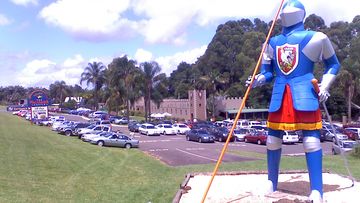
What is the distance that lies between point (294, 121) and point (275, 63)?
143cm

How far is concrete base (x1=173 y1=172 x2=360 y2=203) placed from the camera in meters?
10.3

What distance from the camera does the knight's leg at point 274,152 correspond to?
10.2 metres

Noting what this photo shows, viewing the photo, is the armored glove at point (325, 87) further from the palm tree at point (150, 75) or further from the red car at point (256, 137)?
the palm tree at point (150, 75)

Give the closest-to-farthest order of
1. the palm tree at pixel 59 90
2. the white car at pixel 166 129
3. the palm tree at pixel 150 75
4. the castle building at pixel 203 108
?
the white car at pixel 166 129, the palm tree at pixel 150 75, the castle building at pixel 203 108, the palm tree at pixel 59 90

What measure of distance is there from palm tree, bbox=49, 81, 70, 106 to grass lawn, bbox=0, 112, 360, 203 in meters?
94.2

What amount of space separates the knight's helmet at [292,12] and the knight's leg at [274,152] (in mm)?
2437

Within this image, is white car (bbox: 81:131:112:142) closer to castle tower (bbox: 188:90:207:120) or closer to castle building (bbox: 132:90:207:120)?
castle building (bbox: 132:90:207:120)

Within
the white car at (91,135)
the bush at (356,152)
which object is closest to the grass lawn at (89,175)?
the bush at (356,152)

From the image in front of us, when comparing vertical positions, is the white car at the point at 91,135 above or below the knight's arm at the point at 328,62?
below

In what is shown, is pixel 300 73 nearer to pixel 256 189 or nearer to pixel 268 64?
pixel 268 64

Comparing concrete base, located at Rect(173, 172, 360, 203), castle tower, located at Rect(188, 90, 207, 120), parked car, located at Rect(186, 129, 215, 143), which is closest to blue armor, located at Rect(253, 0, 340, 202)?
concrete base, located at Rect(173, 172, 360, 203)

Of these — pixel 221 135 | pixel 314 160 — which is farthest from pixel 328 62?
pixel 221 135

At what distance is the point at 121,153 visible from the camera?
30.4 metres

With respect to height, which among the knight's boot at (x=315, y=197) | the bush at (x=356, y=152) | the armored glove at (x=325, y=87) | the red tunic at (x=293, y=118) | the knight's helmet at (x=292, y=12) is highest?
the knight's helmet at (x=292, y=12)
